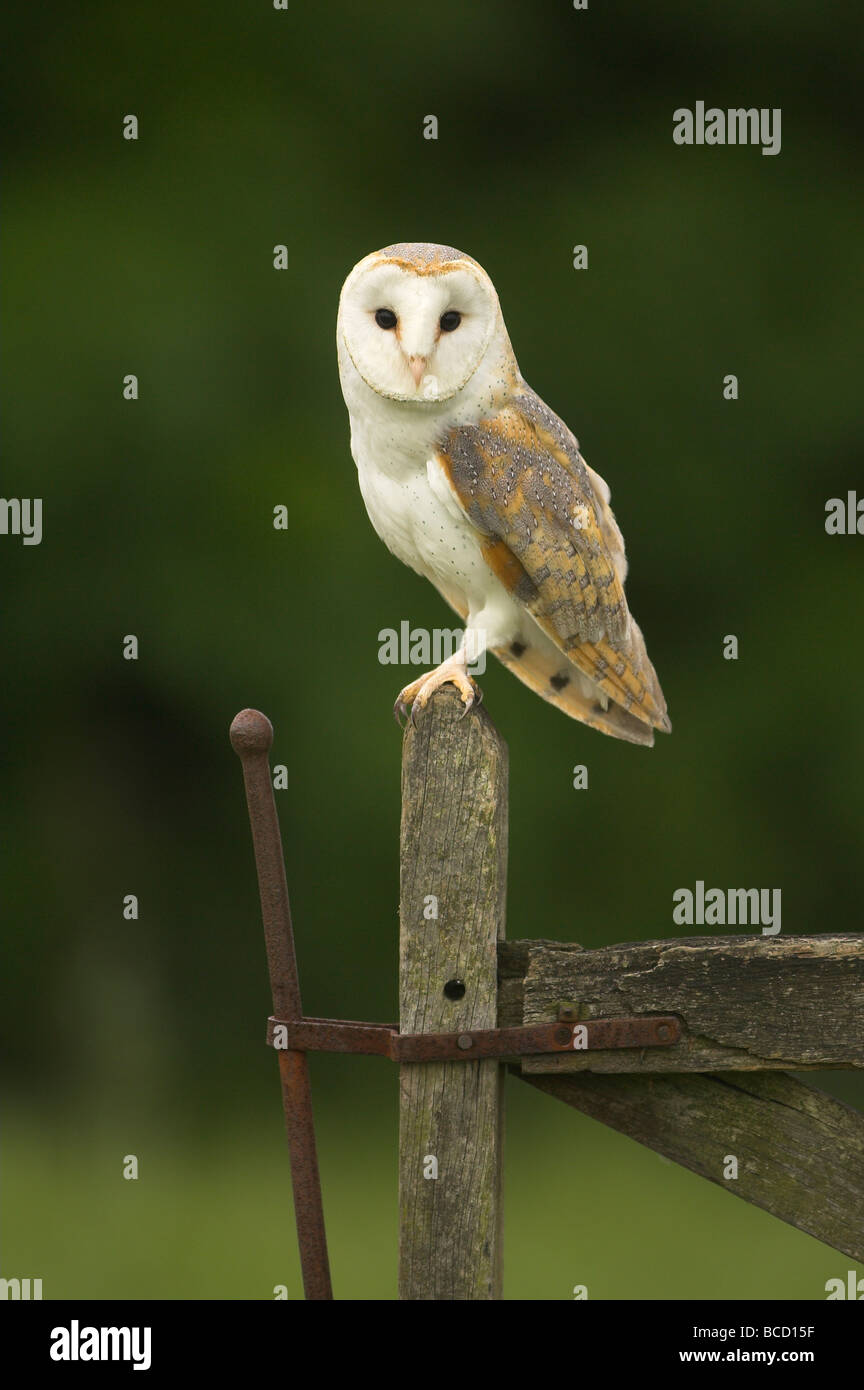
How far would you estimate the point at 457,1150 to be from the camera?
69.1 inches

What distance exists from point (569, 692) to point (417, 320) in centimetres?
71

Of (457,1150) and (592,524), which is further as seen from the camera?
(592,524)

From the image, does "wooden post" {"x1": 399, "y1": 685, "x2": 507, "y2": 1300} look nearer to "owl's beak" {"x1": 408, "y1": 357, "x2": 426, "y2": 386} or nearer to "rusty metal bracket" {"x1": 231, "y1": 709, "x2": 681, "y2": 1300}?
"rusty metal bracket" {"x1": 231, "y1": 709, "x2": 681, "y2": 1300}

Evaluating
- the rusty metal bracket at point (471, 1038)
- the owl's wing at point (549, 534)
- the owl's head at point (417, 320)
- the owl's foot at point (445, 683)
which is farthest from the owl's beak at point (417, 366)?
the rusty metal bracket at point (471, 1038)

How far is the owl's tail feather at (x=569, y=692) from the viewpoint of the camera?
2.50 m

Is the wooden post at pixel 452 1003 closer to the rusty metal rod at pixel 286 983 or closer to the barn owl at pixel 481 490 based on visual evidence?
the rusty metal rod at pixel 286 983

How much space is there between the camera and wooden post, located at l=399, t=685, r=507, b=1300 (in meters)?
1.75

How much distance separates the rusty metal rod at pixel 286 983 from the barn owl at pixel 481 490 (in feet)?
1.03

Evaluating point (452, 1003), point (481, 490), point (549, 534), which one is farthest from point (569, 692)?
point (452, 1003)

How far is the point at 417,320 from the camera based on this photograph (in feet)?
6.79

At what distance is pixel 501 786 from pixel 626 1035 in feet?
1.02
